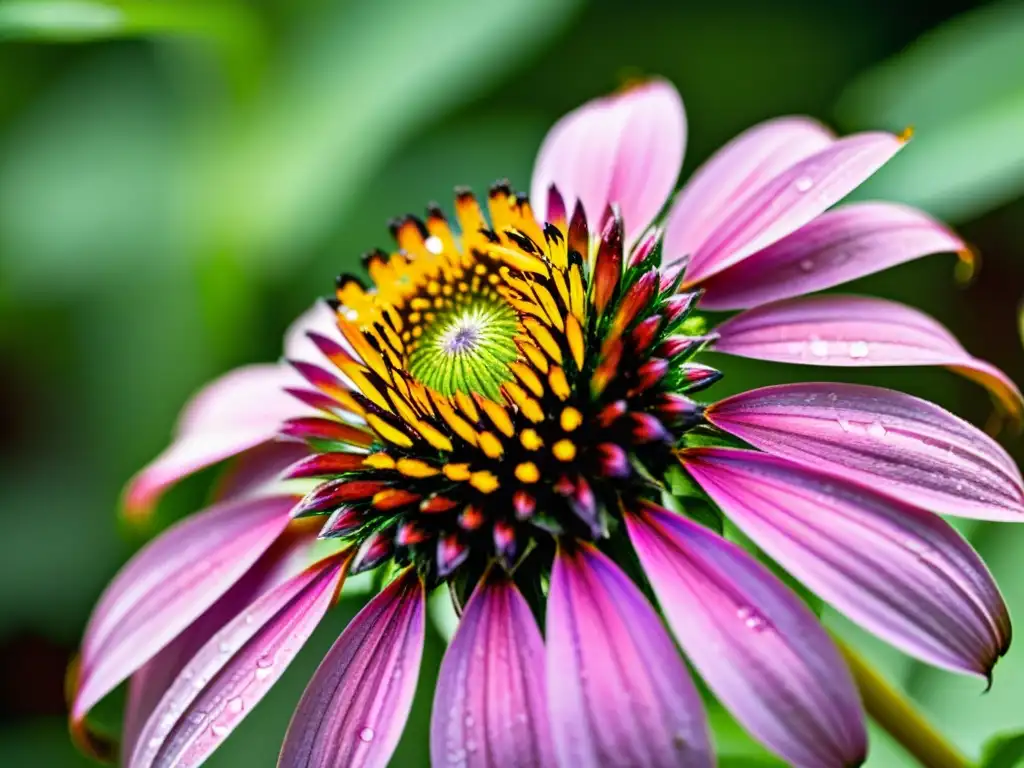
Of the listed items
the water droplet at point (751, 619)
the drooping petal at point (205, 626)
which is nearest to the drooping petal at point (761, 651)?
the water droplet at point (751, 619)

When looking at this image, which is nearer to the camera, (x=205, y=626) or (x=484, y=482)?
(x=484, y=482)

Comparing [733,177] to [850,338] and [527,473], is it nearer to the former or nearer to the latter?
[850,338]

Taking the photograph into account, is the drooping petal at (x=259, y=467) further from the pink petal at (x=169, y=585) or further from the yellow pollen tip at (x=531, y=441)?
the yellow pollen tip at (x=531, y=441)

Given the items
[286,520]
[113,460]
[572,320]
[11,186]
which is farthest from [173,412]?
[572,320]

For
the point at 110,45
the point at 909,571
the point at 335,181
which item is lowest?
the point at 909,571

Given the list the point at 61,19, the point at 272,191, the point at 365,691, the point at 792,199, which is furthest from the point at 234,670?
the point at 272,191

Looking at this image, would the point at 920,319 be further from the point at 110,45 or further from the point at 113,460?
the point at 110,45
